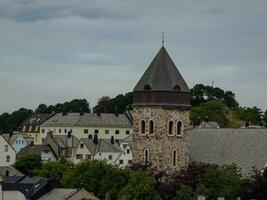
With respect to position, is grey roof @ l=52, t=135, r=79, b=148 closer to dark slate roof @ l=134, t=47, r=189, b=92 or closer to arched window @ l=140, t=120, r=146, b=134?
arched window @ l=140, t=120, r=146, b=134

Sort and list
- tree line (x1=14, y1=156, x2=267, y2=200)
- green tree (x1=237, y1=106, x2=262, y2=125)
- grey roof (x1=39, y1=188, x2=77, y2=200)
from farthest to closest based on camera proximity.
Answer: green tree (x1=237, y1=106, x2=262, y2=125), grey roof (x1=39, y1=188, x2=77, y2=200), tree line (x1=14, y1=156, x2=267, y2=200)

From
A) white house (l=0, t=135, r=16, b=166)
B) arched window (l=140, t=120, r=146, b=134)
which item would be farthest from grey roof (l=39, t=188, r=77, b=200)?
white house (l=0, t=135, r=16, b=166)

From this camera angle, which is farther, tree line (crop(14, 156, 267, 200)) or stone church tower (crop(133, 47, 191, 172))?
stone church tower (crop(133, 47, 191, 172))

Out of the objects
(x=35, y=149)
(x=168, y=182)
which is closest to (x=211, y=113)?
(x=35, y=149)

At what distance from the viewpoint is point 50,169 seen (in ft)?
349

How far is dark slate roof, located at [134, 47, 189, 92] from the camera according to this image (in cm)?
8506

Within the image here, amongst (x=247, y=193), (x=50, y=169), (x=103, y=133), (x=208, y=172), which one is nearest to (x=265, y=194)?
(x=247, y=193)

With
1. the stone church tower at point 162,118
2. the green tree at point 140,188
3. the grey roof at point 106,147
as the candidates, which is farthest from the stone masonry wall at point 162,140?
the grey roof at point 106,147

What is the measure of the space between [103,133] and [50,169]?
68.2 metres

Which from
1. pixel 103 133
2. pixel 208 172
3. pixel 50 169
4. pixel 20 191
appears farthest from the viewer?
pixel 103 133

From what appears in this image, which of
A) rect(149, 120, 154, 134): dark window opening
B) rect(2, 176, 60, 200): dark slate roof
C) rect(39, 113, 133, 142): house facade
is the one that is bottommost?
rect(2, 176, 60, 200): dark slate roof

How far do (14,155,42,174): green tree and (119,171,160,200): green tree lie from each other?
40295 mm

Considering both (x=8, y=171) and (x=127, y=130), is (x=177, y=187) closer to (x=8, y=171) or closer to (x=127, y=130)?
(x=8, y=171)

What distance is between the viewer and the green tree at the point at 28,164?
12075 centimetres
